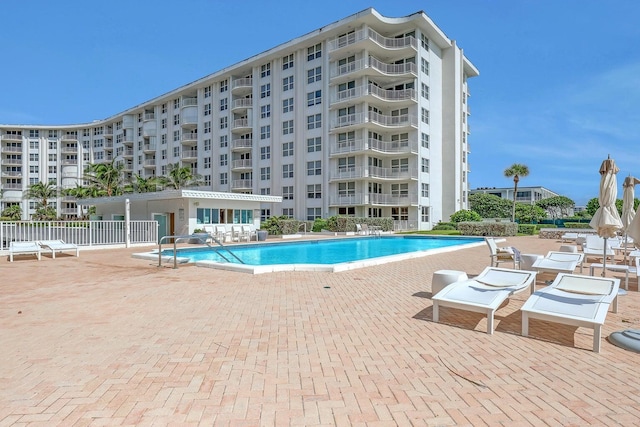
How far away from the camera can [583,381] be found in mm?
3646

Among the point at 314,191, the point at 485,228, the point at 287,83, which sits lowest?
the point at 485,228

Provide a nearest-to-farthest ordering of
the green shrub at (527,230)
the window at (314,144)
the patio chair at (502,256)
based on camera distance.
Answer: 1. the patio chair at (502,256)
2. the green shrub at (527,230)
3. the window at (314,144)

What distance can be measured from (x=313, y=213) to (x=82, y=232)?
76.7 feet

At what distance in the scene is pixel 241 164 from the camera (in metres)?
44.7

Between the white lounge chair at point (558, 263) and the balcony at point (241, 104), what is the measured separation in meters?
39.9

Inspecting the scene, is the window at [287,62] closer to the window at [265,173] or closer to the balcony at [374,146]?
the balcony at [374,146]

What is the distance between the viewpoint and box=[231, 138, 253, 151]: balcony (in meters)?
44.0

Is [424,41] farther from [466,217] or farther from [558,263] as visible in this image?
[558,263]

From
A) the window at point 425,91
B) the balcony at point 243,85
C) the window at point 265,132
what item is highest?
the balcony at point 243,85

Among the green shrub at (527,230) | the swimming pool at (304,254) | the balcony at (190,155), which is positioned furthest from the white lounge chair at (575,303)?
the balcony at (190,155)

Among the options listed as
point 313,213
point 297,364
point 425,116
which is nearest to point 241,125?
point 313,213

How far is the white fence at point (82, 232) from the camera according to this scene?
1700cm

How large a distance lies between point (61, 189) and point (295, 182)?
5230cm

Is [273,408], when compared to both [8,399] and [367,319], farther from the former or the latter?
[367,319]
